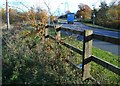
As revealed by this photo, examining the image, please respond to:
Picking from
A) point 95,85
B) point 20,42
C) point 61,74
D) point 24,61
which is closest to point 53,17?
point 20,42

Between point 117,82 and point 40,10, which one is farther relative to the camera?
point 40,10

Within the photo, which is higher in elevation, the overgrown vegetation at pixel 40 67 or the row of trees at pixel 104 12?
the row of trees at pixel 104 12

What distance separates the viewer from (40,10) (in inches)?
356

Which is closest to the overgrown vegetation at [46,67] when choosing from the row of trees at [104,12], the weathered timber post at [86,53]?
the weathered timber post at [86,53]

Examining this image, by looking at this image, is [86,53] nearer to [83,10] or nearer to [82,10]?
[83,10]

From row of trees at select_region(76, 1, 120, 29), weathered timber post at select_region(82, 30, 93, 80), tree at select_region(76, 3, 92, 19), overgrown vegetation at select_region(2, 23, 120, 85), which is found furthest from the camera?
row of trees at select_region(76, 1, 120, 29)

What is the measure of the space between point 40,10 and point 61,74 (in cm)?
377

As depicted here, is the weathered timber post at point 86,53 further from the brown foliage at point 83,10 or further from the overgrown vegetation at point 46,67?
the brown foliage at point 83,10

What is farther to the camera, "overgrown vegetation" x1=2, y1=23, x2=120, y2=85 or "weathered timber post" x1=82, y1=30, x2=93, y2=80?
"weathered timber post" x1=82, y1=30, x2=93, y2=80

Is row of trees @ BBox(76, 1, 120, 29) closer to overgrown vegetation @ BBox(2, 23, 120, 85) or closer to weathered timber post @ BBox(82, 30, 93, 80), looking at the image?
weathered timber post @ BBox(82, 30, 93, 80)

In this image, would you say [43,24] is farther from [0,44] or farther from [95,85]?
A: [95,85]

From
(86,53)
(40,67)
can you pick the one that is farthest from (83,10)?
(86,53)

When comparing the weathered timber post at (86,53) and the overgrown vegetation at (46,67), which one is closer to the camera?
the overgrown vegetation at (46,67)

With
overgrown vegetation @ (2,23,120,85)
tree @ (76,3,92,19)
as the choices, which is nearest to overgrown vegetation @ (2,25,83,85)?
overgrown vegetation @ (2,23,120,85)
